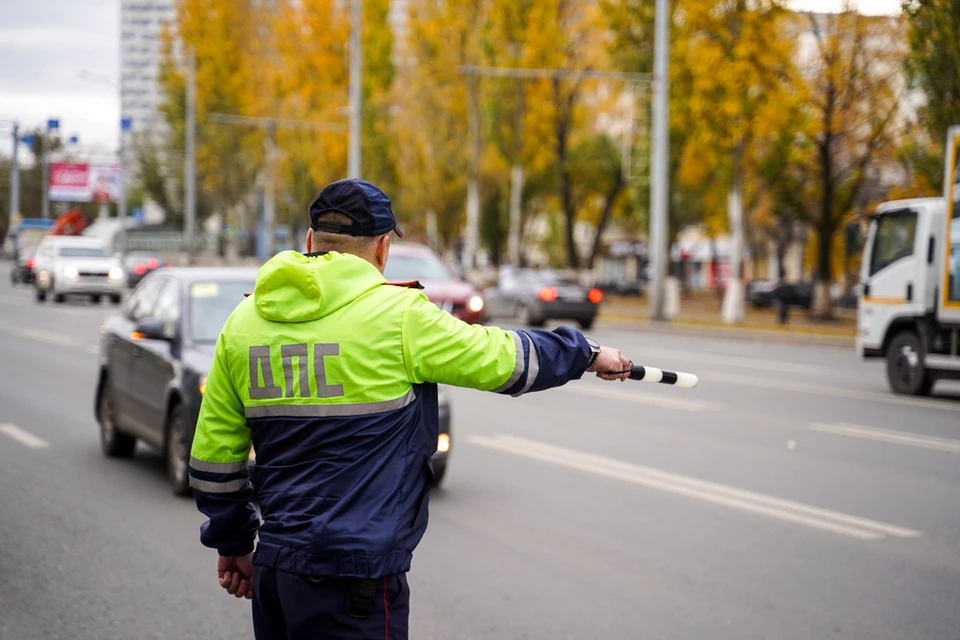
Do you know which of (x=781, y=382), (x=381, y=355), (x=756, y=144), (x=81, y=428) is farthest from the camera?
(x=756, y=144)

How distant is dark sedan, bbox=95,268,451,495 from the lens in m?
8.73

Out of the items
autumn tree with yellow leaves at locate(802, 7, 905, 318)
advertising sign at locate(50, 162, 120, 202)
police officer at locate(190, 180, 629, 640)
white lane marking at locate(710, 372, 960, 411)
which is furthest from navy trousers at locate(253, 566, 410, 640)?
advertising sign at locate(50, 162, 120, 202)

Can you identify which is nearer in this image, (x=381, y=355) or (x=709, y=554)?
(x=381, y=355)

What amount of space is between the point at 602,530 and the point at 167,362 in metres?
3.36

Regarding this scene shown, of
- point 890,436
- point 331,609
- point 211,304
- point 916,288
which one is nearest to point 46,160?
point 916,288

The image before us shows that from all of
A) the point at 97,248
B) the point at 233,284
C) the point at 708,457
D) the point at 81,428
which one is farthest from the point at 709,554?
the point at 97,248

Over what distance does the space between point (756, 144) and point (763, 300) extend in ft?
49.2

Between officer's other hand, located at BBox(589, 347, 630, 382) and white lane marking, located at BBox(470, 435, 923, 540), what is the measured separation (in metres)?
4.93

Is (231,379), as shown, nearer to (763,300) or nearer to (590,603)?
(590,603)

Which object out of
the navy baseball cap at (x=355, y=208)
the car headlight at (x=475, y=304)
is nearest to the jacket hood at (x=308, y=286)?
the navy baseball cap at (x=355, y=208)

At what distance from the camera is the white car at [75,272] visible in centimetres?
3694

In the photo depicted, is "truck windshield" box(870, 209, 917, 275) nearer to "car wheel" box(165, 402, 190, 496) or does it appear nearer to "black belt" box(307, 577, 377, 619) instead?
"car wheel" box(165, 402, 190, 496)

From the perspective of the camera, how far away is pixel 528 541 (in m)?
7.47

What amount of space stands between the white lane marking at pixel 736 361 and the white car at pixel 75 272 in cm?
2004
